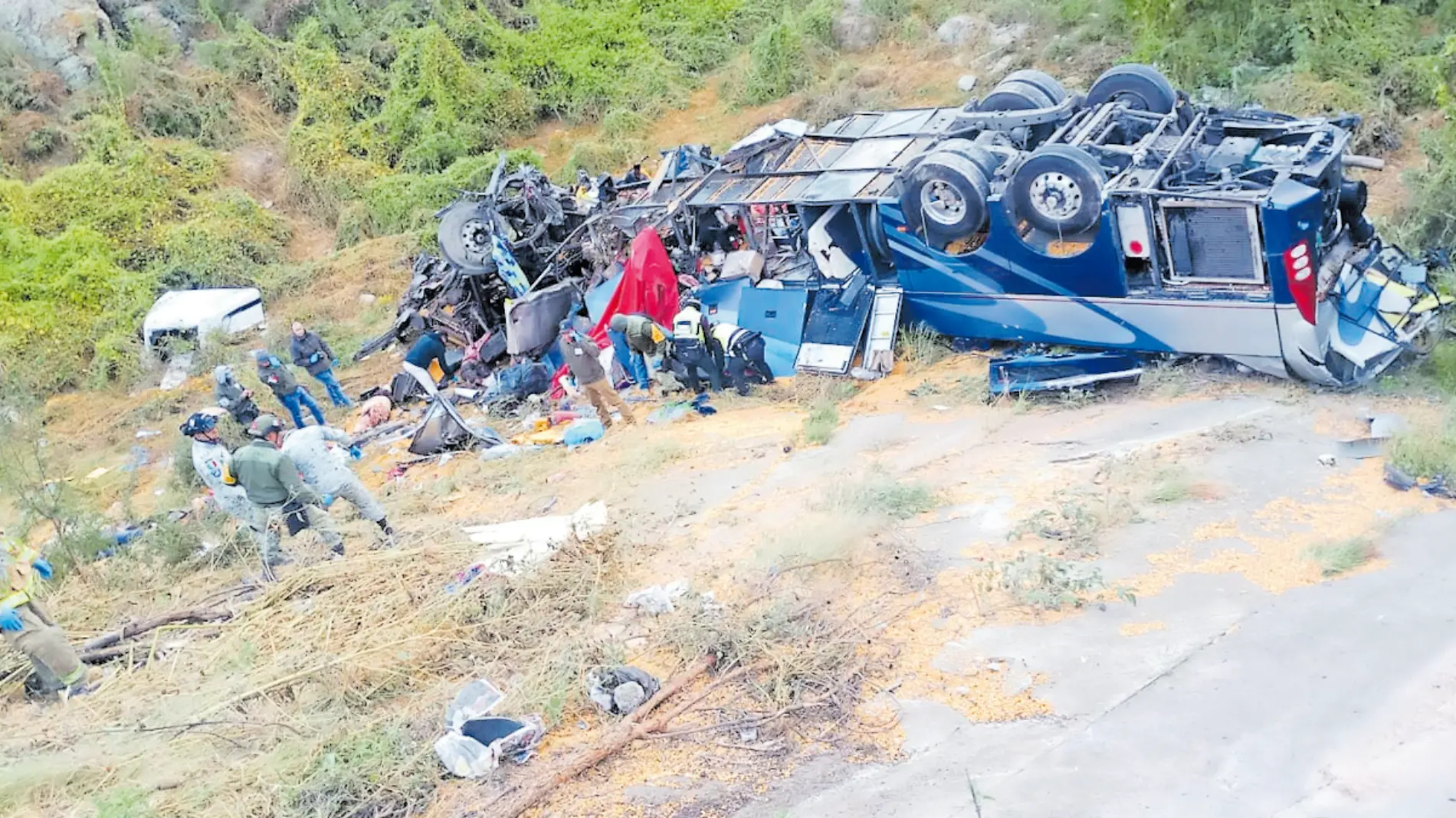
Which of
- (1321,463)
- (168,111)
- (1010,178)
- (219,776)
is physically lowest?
(1321,463)

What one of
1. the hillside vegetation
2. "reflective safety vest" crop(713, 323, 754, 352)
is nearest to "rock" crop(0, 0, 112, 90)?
the hillside vegetation

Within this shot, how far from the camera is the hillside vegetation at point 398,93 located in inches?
537

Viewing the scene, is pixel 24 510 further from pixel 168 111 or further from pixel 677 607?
pixel 168 111

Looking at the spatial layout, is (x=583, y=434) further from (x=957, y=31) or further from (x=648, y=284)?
(x=957, y=31)

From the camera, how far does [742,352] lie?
33.5ft

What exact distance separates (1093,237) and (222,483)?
20.5 feet

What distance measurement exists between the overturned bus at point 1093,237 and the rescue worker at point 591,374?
131 centimetres

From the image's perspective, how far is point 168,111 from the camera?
2011 centimetres

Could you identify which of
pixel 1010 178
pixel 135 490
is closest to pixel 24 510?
pixel 135 490

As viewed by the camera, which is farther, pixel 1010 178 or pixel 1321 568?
pixel 1010 178

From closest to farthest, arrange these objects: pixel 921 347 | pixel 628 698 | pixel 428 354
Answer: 1. pixel 628 698
2. pixel 921 347
3. pixel 428 354

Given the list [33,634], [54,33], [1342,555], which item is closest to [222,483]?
[33,634]

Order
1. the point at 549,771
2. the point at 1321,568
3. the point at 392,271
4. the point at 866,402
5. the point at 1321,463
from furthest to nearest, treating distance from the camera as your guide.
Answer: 1. the point at 392,271
2. the point at 866,402
3. the point at 1321,463
4. the point at 1321,568
5. the point at 549,771

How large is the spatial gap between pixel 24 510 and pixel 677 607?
7.23m
